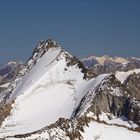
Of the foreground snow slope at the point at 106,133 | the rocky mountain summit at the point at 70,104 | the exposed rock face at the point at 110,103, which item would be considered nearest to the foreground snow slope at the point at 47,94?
the rocky mountain summit at the point at 70,104

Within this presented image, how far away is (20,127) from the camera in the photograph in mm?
109875

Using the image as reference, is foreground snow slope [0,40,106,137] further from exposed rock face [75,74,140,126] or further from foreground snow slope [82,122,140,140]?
foreground snow slope [82,122,140,140]

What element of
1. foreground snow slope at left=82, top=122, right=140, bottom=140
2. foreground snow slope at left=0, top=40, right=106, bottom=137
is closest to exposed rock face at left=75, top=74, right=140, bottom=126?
foreground snow slope at left=0, top=40, right=106, bottom=137

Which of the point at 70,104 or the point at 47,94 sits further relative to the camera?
the point at 47,94

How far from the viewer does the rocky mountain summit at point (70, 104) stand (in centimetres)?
8339

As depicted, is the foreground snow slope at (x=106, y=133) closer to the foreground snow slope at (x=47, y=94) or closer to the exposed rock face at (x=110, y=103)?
the exposed rock face at (x=110, y=103)

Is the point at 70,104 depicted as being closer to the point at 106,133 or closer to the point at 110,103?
the point at 110,103

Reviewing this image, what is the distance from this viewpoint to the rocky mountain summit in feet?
274

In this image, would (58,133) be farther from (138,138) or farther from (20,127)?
(20,127)

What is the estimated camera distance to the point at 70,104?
398 feet

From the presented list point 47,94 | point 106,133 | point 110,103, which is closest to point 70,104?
point 110,103

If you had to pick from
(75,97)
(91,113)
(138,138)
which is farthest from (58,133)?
(75,97)

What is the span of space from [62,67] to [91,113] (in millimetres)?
42800

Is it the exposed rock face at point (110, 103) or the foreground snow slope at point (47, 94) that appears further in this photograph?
the foreground snow slope at point (47, 94)
